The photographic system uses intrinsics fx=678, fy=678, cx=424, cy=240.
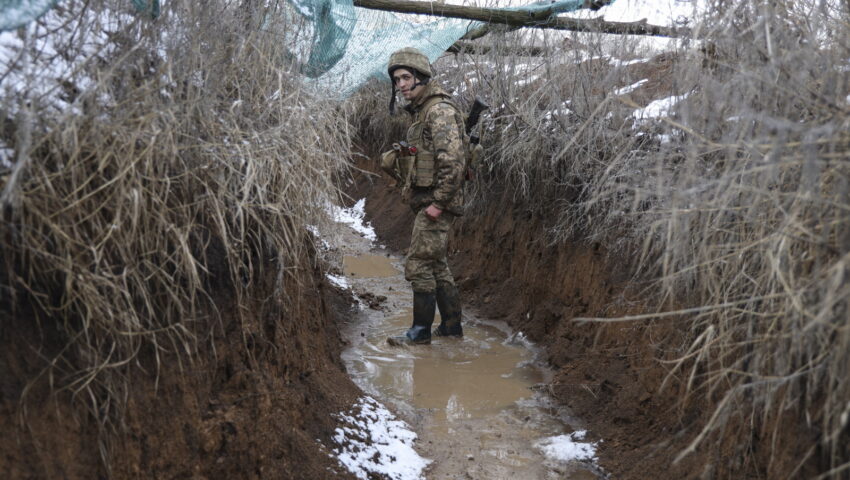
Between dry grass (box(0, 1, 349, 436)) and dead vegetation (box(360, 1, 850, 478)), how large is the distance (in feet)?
4.87

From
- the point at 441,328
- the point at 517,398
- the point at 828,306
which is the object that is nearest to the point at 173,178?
the point at 828,306

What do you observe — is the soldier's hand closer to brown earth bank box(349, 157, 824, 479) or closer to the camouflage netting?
brown earth bank box(349, 157, 824, 479)

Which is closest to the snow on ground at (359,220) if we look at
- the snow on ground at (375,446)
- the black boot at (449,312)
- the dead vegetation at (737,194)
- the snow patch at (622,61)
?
the black boot at (449,312)

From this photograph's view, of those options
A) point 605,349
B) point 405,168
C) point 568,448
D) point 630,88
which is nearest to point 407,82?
point 405,168

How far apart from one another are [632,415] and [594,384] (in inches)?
22.2

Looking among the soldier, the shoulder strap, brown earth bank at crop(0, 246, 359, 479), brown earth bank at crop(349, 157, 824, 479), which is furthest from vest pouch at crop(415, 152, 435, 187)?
brown earth bank at crop(0, 246, 359, 479)

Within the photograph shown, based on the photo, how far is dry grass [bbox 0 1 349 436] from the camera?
2.32m

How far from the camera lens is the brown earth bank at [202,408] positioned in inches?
90.3

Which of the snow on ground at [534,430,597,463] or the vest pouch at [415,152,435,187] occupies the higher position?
the vest pouch at [415,152,435,187]

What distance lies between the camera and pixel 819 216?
7.28ft

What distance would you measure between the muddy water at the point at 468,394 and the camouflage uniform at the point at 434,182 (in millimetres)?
625

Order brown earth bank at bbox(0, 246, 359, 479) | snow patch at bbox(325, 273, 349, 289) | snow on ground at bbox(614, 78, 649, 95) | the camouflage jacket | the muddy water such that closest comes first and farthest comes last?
brown earth bank at bbox(0, 246, 359, 479), the muddy water, the camouflage jacket, snow on ground at bbox(614, 78, 649, 95), snow patch at bbox(325, 273, 349, 289)

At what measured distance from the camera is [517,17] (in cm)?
625

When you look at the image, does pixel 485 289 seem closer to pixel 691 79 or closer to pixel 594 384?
pixel 594 384
